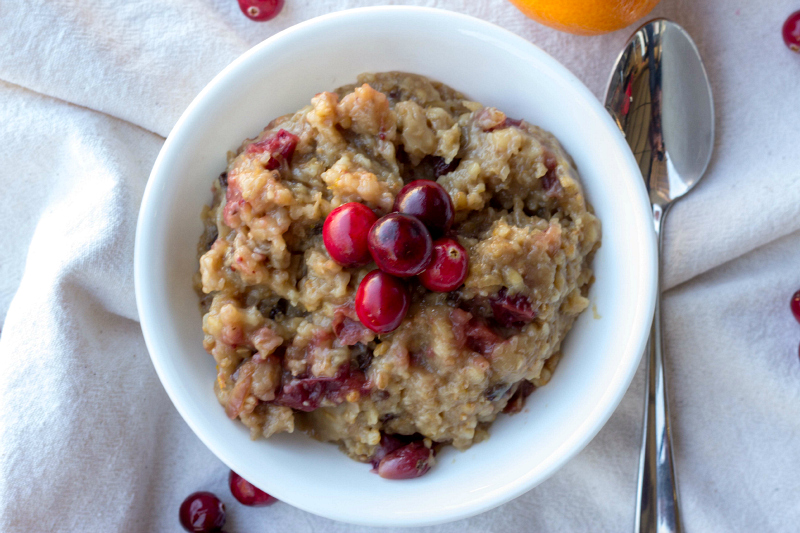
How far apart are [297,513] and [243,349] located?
1.14 meters

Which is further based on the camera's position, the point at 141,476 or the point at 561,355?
the point at 141,476

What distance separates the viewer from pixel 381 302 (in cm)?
189

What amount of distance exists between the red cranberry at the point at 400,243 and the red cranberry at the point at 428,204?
0.06m

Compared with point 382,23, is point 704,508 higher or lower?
lower

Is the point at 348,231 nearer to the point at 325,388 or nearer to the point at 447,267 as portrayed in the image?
the point at 447,267

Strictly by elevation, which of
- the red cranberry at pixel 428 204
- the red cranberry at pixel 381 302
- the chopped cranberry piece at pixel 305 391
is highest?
the red cranberry at pixel 428 204

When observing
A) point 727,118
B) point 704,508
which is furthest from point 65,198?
point 704,508

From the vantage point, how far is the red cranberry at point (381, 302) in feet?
6.22

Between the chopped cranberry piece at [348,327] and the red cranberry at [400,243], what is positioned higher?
the red cranberry at [400,243]

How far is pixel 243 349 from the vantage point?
2123 millimetres

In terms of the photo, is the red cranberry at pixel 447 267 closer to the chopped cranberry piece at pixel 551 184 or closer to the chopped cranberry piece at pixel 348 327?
the chopped cranberry piece at pixel 348 327

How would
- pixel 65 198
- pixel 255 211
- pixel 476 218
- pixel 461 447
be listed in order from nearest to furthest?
pixel 255 211, pixel 476 218, pixel 461 447, pixel 65 198

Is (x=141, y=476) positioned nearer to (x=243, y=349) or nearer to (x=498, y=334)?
(x=243, y=349)

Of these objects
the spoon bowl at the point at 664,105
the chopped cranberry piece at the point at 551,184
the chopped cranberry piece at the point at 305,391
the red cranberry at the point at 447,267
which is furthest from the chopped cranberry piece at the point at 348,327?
the spoon bowl at the point at 664,105
